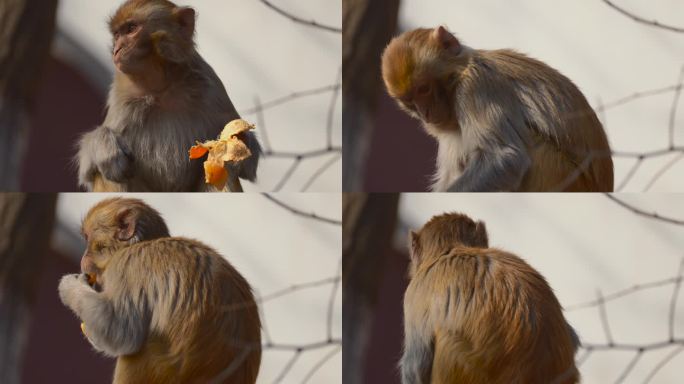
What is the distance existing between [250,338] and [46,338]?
924 millimetres

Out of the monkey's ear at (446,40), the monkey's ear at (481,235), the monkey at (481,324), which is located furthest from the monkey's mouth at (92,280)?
the monkey's ear at (446,40)

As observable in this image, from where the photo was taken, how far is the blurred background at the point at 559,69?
20.9 feet

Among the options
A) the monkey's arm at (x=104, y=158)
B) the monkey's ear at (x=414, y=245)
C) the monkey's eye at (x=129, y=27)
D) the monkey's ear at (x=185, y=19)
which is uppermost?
the monkey's ear at (x=185, y=19)

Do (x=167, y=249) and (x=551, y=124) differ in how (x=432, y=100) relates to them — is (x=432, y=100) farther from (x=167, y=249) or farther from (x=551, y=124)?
(x=167, y=249)

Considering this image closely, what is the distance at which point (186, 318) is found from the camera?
19.4 feet

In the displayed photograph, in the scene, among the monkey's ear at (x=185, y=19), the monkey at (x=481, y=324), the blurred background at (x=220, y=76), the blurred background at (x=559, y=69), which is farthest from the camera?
the blurred background at (x=559, y=69)

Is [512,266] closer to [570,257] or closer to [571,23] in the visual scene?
[570,257]

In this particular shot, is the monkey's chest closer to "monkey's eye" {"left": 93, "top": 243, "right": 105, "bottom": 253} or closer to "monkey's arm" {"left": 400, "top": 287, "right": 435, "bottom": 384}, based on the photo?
"monkey's eye" {"left": 93, "top": 243, "right": 105, "bottom": 253}

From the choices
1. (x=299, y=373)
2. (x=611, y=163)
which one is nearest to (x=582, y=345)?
(x=611, y=163)

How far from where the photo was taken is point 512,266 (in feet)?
19.8

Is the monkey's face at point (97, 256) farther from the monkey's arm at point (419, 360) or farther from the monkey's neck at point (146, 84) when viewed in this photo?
the monkey's arm at point (419, 360)

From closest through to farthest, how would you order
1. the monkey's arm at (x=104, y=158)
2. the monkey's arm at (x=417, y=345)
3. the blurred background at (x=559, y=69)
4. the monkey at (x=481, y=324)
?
the monkey at (x=481, y=324) < the monkey's arm at (x=417, y=345) < the monkey's arm at (x=104, y=158) < the blurred background at (x=559, y=69)

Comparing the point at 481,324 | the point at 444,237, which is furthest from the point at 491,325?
the point at 444,237

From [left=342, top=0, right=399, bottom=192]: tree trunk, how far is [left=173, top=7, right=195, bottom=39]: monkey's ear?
2.37 feet
